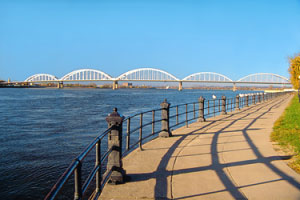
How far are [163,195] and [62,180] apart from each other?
238 centimetres

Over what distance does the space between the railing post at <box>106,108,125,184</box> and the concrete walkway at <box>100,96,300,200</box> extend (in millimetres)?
172

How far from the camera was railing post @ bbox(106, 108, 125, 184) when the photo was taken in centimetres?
494

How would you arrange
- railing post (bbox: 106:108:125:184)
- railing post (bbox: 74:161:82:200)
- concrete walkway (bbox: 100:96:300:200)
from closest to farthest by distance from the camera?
1. railing post (bbox: 74:161:82:200)
2. concrete walkway (bbox: 100:96:300:200)
3. railing post (bbox: 106:108:125:184)

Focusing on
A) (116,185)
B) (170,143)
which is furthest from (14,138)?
(116,185)

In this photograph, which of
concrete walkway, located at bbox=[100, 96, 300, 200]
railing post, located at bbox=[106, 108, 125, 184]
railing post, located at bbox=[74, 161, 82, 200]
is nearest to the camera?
railing post, located at bbox=[74, 161, 82, 200]

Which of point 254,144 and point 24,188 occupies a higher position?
point 254,144

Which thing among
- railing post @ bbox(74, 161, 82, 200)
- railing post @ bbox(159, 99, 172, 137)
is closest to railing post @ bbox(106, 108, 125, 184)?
railing post @ bbox(74, 161, 82, 200)

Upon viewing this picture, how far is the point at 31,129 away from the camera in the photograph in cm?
1811

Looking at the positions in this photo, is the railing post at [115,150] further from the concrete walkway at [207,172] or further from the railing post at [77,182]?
the railing post at [77,182]

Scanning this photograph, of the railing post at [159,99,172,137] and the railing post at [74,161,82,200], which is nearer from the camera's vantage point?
the railing post at [74,161,82,200]

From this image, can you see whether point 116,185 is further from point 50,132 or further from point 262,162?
point 50,132

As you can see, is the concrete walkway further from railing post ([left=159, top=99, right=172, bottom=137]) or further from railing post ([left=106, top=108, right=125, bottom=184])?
railing post ([left=159, top=99, right=172, bottom=137])

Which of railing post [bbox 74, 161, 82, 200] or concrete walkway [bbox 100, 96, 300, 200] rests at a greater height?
railing post [bbox 74, 161, 82, 200]

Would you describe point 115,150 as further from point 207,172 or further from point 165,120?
point 165,120
